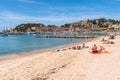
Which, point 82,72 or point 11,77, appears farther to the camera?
point 82,72

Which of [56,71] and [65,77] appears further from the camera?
[56,71]

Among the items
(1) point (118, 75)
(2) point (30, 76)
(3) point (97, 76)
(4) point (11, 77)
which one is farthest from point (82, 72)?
(4) point (11, 77)

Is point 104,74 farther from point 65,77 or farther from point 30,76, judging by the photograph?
point 30,76

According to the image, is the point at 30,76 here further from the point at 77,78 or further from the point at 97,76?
the point at 97,76

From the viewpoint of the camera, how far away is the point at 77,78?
Answer: 10867mm

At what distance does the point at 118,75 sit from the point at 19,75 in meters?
5.51

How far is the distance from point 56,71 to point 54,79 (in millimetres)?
1919

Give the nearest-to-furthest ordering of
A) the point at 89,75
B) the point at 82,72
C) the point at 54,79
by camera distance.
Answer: the point at 54,79 < the point at 89,75 < the point at 82,72

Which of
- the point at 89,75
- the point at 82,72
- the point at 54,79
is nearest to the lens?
the point at 54,79

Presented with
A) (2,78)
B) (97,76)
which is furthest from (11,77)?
(97,76)

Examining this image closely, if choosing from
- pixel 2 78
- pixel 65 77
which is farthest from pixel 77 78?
pixel 2 78

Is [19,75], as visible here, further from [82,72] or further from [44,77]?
[82,72]

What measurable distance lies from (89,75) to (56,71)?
86.9 inches

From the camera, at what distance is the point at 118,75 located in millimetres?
11227
